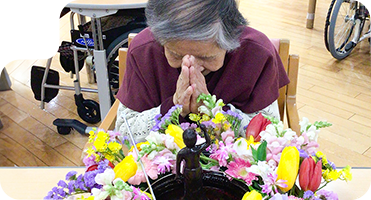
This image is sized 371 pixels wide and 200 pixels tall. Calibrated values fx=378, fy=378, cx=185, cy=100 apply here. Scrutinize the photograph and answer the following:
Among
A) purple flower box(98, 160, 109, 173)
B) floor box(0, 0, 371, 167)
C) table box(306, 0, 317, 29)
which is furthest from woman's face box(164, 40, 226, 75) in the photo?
table box(306, 0, 317, 29)

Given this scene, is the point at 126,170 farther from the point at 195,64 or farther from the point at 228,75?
the point at 228,75

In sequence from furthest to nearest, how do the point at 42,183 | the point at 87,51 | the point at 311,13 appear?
the point at 311,13 < the point at 87,51 < the point at 42,183

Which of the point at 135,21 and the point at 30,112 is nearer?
the point at 135,21

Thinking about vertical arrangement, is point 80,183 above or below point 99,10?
above

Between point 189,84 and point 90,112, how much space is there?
5.95ft

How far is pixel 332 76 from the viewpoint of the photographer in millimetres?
3225

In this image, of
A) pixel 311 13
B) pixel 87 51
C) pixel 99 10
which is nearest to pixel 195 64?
pixel 99 10

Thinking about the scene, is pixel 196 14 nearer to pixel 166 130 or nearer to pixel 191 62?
pixel 191 62

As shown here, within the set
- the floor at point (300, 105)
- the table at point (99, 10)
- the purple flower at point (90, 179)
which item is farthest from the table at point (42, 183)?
the floor at point (300, 105)

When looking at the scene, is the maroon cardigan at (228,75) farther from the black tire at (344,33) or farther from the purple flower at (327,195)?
the black tire at (344,33)

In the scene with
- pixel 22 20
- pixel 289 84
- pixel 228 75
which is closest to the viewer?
pixel 228 75

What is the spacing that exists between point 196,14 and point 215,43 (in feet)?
0.31

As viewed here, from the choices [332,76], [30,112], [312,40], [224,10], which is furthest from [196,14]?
[312,40]

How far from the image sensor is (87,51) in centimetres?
244
